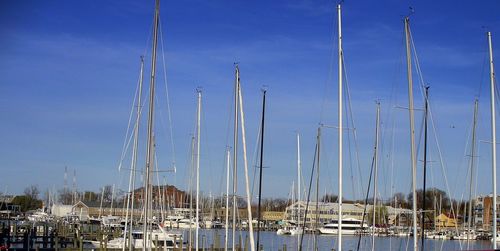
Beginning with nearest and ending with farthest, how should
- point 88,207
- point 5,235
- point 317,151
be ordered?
point 317,151, point 5,235, point 88,207

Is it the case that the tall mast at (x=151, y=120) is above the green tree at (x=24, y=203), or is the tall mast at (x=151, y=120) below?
above

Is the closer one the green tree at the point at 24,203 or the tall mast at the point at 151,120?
the tall mast at the point at 151,120

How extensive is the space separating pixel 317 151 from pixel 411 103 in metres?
23.5

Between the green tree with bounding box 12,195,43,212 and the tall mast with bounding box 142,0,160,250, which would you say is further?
the green tree with bounding box 12,195,43,212

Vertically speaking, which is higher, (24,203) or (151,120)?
(151,120)

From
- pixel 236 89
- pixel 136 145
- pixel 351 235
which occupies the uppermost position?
pixel 236 89

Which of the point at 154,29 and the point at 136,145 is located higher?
the point at 154,29

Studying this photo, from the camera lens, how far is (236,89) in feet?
128

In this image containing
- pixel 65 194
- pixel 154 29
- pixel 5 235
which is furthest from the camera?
pixel 65 194

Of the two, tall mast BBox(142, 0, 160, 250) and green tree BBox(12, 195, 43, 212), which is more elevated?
tall mast BBox(142, 0, 160, 250)

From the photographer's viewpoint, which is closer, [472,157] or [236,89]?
[236,89]

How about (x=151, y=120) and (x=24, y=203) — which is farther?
(x=24, y=203)

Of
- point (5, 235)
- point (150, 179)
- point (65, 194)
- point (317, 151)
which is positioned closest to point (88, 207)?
point (65, 194)

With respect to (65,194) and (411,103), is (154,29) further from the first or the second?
(65,194)
